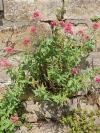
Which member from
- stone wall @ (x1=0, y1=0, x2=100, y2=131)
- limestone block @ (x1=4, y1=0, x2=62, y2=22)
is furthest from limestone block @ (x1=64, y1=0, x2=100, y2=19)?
limestone block @ (x1=4, y1=0, x2=62, y2=22)

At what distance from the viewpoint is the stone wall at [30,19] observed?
2402 millimetres

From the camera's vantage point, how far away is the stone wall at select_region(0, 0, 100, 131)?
240 cm

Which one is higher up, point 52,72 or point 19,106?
point 52,72

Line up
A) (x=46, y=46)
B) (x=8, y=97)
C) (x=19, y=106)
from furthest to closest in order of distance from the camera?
1. (x=19, y=106)
2. (x=8, y=97)
3. (x=46, y=46)

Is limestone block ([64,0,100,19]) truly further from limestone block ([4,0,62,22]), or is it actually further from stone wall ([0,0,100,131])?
limestone block ([4,0,62,22])

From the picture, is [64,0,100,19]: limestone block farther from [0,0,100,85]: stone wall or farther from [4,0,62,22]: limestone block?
[4,0,62,22]: limestone block

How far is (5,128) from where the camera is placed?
7.13ft

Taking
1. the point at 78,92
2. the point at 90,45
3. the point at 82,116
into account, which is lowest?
the point at 82,116

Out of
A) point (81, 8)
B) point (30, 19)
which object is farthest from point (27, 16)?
point (81, 8)

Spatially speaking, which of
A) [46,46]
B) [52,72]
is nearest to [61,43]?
[46,46]

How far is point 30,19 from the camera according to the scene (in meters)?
2.43

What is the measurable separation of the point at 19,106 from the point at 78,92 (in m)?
1.02

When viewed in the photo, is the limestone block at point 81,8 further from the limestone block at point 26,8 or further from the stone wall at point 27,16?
the limestone block at point 26,8

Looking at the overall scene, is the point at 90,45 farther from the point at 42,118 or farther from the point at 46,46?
the point at 42,118
